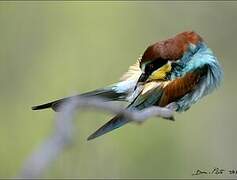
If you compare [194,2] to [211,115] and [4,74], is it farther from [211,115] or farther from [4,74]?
[4,74]

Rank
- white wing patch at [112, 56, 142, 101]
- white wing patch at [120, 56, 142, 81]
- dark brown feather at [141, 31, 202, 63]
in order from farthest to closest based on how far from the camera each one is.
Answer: white wing patch at [120, 56, 142, 81]
white wing patch at [112, 56, 142, 101]
dark brown feather at [141, 31, 202, 63]

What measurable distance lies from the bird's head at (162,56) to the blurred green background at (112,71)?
540mm

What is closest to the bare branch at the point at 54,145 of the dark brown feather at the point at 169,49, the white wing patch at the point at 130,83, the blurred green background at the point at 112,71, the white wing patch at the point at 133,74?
the dark brown feather at the point at 169,49

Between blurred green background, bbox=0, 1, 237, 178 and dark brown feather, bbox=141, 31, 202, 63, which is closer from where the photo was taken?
dark brown feather, bbox=141, 31, 202, 63

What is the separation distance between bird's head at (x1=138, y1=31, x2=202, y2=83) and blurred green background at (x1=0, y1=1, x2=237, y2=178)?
54 cm

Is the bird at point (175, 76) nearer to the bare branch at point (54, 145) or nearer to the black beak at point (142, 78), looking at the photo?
the black beak at point (142, 78)

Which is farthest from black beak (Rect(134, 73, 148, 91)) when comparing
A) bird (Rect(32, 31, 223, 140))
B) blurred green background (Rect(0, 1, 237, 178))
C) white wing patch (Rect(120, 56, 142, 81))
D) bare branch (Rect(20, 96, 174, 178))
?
bare branch (Rect(20, 96, 174, 178))

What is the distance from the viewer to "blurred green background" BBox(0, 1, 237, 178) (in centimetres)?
358

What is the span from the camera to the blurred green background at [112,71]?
3.58 metres

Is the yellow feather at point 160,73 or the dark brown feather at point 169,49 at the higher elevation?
the dark brown feather at point 169,49

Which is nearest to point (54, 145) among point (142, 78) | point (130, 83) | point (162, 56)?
point (162, 56)

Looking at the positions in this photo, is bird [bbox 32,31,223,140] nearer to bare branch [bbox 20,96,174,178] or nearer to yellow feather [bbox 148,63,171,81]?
yellow feather [bbox 148,63,171,81]

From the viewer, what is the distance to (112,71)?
3.99m

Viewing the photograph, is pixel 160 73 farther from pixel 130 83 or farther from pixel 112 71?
pixel 112 71
